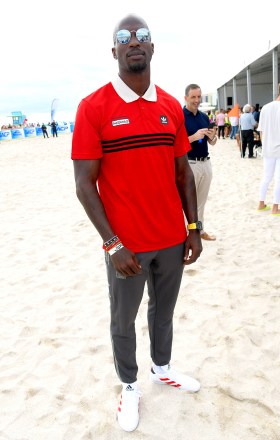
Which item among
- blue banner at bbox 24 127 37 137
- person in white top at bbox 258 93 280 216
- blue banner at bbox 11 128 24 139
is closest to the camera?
person in white top at bbox 258 93 280 216

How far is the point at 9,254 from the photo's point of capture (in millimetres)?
4996

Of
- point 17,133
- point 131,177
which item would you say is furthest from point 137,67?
point 17,133

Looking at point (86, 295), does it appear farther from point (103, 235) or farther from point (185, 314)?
point (103, 235)

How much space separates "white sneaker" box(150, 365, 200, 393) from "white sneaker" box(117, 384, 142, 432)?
224 millimetres

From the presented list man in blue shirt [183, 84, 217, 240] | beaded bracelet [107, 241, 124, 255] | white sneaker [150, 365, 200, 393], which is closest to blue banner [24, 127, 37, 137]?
man in blue shirt [183, 84, 217, 240]

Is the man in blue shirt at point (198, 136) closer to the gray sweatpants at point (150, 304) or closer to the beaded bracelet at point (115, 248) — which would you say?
the gray sweatpants at point (150, 304)

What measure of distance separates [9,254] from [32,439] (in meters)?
3.27

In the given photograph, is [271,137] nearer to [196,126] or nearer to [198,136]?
[196,126]

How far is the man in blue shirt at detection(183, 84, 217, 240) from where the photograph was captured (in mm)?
4120

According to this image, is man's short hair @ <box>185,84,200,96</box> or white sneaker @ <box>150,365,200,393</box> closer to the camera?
white sneaker @ <box>150,365,200,393</box>

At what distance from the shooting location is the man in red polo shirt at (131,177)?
5.48 feet

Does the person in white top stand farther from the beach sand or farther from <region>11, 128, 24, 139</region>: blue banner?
<region>11, 128, 24, 139</region>: blue banner

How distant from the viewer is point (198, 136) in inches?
162

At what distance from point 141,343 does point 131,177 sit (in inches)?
67.7
